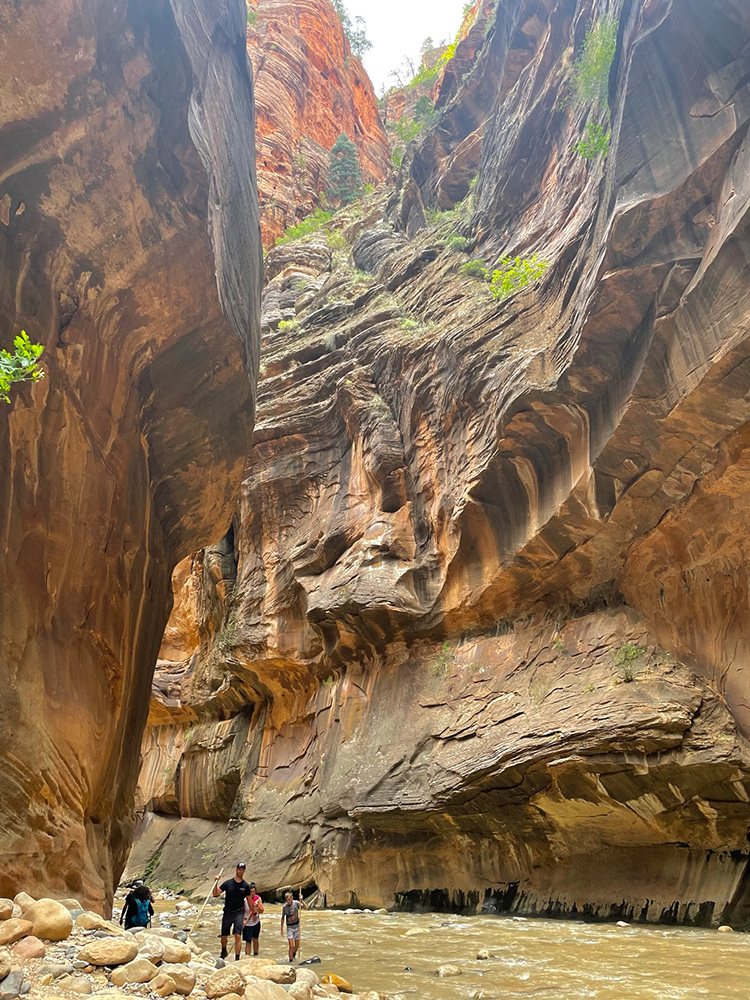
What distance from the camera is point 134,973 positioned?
3818mm

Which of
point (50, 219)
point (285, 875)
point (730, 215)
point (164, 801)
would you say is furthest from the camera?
point (164, 801)

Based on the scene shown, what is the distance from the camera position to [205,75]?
680 cm

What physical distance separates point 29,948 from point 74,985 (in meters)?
0.51

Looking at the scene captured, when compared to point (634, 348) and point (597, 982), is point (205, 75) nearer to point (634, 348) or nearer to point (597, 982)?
point (634, 348)

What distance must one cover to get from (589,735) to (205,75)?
1035 cm

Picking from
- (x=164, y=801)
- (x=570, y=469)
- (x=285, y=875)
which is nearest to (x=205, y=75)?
(x=570, y=469)

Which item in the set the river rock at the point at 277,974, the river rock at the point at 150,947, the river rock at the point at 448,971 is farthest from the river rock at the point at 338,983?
the river rock at the point at 150,947

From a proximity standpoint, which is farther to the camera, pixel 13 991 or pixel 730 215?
pixel 730 215

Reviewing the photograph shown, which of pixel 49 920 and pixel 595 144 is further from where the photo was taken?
pixel 595 144

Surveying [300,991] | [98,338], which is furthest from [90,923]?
[98,338]

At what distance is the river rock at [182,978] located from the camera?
3.89 metres

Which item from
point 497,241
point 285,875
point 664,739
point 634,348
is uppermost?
point 497,241

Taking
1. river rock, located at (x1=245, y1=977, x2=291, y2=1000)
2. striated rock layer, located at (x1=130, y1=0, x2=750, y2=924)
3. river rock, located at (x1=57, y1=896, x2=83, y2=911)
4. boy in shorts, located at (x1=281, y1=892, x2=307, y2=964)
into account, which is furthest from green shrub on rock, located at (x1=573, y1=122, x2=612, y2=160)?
river rock, located at (x1=57, y1=896, x2=83, y2=911)

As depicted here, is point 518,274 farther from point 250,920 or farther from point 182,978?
point 182,978
